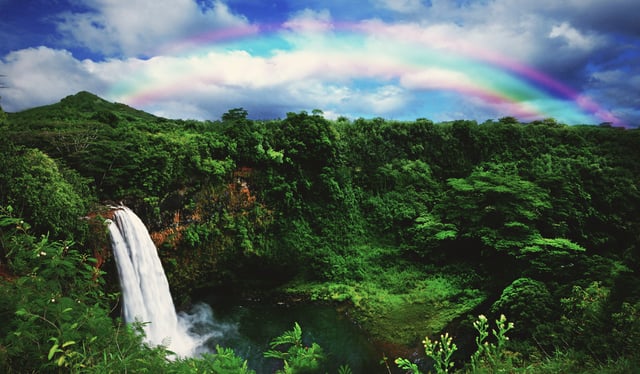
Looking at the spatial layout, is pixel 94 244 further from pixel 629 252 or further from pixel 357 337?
pixel 629 252

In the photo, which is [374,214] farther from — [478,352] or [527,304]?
[478,352]

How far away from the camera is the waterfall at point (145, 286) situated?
346 inches

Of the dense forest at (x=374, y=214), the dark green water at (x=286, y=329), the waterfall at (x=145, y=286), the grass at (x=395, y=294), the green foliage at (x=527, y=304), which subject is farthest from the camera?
the grass at (x=395, y=294)

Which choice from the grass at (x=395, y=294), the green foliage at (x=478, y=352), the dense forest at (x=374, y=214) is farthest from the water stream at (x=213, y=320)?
the green foliage at (x=478, y=352)

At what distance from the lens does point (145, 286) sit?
372 inches

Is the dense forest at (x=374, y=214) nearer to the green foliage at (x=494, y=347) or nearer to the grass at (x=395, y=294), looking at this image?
the grass at (x=395, y=294)

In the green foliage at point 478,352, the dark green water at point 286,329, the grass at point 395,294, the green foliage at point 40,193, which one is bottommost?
the dark green water at point 286,329

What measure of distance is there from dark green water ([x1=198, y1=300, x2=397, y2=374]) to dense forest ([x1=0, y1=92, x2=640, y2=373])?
2.04ft

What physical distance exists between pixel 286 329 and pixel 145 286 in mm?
4082

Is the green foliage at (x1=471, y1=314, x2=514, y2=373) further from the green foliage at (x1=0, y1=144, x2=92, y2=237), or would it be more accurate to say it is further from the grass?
the grass

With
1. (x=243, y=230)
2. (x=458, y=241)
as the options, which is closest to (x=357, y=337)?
(x=243, y=230)

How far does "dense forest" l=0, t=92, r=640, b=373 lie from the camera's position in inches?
276

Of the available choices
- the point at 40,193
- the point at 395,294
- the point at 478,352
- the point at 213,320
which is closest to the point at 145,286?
the point at 213,320

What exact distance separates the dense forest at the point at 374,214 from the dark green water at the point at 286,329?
62cm
